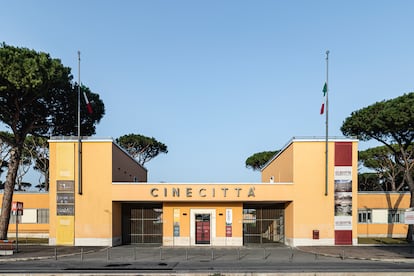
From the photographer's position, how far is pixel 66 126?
3622 centimetres

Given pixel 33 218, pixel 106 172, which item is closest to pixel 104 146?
pixel 106 172

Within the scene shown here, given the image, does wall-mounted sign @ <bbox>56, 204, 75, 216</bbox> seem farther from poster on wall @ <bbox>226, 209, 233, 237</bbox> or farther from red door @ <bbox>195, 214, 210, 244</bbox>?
poster on wall @ <bbox>226, 209, 233, 237</bbox>

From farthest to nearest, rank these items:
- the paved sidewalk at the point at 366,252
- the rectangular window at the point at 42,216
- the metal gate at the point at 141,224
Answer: the rectangular window at the point at 42,216, the metal gate at the point at 141,224, the paved sidewalk at the point at 366,252

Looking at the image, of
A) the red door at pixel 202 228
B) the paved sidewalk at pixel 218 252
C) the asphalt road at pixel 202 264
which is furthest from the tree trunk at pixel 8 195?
the red door at pixel 202 228

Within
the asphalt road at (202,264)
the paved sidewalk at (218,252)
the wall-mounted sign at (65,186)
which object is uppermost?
the wall-mounted sign at (65,186)

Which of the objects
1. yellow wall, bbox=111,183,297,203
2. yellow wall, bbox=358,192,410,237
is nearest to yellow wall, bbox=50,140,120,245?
yellow wall, bbox=111,183,297,203

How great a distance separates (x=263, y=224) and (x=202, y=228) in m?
5.92

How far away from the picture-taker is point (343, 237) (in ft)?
99.3

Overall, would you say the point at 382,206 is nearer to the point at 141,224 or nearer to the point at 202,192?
the point at 202,192

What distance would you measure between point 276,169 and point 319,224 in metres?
Result: 9.61

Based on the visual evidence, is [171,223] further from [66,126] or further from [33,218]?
[33,218]

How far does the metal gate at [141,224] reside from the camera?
112ft

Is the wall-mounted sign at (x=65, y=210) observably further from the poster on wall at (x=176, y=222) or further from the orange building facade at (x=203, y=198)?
the poster on wall at (x=176, y=222)

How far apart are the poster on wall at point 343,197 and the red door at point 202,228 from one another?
34.2 ft
